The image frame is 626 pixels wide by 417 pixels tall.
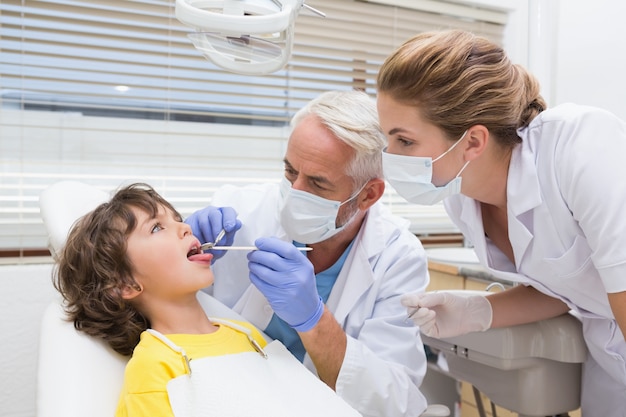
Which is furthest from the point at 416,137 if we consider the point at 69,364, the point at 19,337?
the point at 19,337

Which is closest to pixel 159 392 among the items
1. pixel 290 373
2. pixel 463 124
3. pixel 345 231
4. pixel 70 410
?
pixel 70 410

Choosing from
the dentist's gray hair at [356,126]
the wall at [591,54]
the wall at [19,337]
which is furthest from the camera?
the wall at [591,54]

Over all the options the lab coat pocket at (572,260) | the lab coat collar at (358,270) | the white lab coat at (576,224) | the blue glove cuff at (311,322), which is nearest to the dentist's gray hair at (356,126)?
the lab coat collar at (358,270)

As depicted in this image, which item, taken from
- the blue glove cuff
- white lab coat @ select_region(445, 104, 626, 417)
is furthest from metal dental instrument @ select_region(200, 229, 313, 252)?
white lab coat @ select_region(445, 104, 626, 417)

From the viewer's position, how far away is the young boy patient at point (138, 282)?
1.29m

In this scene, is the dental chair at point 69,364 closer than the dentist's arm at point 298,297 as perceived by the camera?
Yes

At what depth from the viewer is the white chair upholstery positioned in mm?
1039

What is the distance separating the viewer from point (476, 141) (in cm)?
130

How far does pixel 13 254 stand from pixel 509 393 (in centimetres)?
187

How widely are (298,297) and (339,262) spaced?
1.26 feet

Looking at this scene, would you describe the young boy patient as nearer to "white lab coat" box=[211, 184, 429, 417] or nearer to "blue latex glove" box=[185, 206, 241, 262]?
"blue latex glove" box=[185, 206, 241, 262]

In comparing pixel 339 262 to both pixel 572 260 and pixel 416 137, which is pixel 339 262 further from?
pixel 572 260

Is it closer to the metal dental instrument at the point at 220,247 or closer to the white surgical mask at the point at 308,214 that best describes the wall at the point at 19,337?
the metal dental instrument at the point at 220,247

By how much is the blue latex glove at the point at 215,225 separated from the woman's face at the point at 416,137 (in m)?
0.51
